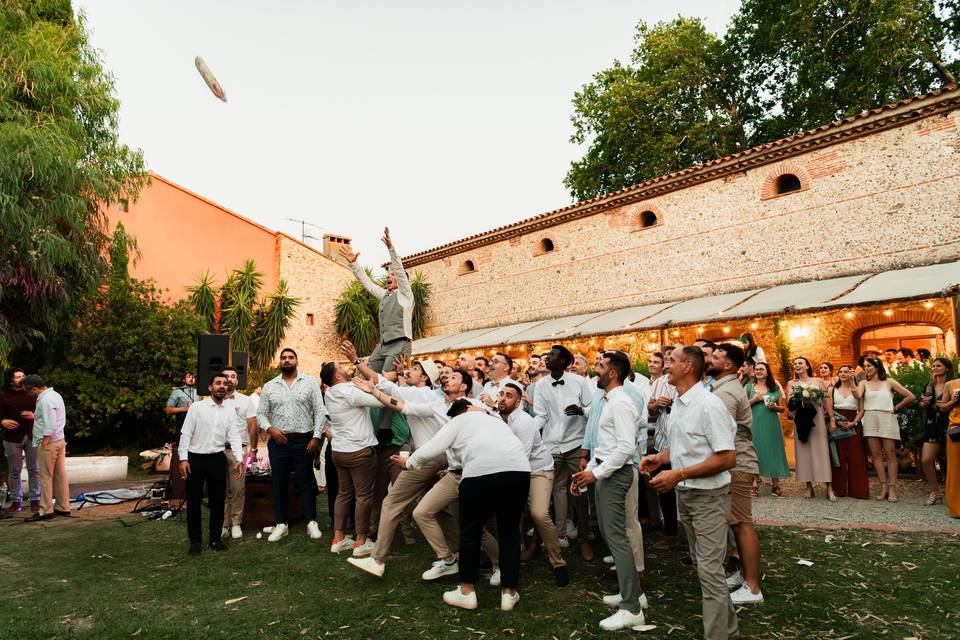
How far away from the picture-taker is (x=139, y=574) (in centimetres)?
453

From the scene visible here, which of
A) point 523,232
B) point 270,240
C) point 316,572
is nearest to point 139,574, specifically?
point 316,572

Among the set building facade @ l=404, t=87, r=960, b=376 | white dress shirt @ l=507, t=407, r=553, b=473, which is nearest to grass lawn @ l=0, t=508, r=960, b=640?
white dress shirt @ l=507, t=407, r=553, b=473

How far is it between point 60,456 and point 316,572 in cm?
479

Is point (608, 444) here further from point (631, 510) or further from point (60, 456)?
point (60, 456)

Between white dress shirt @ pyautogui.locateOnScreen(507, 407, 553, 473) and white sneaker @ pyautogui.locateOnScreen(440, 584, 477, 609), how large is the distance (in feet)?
3.45

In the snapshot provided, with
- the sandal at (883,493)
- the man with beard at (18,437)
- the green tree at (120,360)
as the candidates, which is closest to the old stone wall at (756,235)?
the sandal at (883,493)

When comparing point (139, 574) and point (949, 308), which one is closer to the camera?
point (139, 574)

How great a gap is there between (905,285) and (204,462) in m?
10.7

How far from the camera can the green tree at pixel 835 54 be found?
1641 cm

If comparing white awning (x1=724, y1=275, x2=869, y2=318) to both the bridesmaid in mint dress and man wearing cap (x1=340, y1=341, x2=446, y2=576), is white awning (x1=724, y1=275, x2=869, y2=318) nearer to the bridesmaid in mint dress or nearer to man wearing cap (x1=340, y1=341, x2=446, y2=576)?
the bridesmaid in mint dress

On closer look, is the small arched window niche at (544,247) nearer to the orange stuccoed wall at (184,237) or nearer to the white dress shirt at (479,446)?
the orange stuccoed wall at (184,237)

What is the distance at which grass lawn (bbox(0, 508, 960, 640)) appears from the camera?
3275 mm

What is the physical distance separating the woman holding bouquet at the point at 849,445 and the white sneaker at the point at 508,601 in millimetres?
4920

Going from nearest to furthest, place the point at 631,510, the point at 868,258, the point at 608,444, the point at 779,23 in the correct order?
1. the point at 608,444
2. the point at 631,510
3. the point at 868,258
4. the point at 779,23
